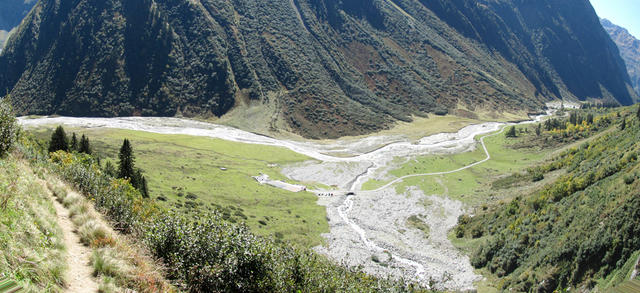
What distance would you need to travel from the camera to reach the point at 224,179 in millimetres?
70812

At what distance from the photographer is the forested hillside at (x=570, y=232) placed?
28016 millimetres

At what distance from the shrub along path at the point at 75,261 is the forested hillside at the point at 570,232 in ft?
93.8

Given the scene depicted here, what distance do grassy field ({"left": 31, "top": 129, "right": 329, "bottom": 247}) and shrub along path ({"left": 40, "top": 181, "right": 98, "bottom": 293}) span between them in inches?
1290

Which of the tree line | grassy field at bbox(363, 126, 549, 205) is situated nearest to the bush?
the tree line

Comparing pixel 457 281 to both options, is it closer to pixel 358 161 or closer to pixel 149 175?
pixel 149 175

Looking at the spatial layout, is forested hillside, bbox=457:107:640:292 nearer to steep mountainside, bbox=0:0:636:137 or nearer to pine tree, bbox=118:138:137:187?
pine tree, bbox=118:138:137:187

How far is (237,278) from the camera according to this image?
17.0m

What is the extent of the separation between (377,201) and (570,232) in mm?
37574

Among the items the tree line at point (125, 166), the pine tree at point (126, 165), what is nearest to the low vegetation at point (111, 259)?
the tree line at point (125, 166)

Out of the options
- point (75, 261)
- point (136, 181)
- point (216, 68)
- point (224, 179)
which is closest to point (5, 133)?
point (75, 261)

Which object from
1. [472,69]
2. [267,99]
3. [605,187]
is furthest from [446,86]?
[605,187]

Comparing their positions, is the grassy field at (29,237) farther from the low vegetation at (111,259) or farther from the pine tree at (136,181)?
the pine tree at (136,181)

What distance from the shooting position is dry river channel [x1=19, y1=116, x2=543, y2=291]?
145 ft

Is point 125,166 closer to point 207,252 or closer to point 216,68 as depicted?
point 207,252
